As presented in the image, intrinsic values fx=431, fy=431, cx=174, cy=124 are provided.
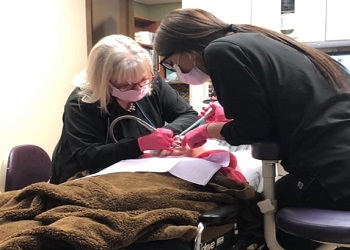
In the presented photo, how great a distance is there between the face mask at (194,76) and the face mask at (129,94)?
0.81 feet

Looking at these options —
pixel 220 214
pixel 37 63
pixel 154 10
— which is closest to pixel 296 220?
pixel 220 214

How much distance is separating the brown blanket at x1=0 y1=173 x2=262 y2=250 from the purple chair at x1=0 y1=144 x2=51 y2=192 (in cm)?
74

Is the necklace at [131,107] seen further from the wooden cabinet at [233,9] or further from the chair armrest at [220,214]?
the wooden cabinet at [233,9]

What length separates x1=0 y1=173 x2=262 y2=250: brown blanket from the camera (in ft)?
2.52

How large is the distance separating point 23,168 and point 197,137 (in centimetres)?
90

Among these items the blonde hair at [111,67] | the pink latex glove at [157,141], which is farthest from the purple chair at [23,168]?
the pink latex glove at [157,141]

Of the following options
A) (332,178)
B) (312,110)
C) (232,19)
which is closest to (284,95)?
(312,110)

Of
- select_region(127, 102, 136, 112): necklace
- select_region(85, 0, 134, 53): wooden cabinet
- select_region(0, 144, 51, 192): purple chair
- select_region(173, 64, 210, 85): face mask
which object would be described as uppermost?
select_region(85, 0, 134, 53): wooden cabinet

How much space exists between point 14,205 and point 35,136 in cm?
205

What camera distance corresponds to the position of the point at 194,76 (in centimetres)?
134

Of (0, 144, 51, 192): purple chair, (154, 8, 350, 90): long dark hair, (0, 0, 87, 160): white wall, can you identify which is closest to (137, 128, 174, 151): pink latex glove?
(154, 8, 350, 90): long dark hair

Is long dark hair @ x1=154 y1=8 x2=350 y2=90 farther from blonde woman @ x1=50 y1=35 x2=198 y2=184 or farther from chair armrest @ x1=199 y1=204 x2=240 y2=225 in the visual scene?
chair armrest @ x1=199 y1=204 x2=240 y2=225

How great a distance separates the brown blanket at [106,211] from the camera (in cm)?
77

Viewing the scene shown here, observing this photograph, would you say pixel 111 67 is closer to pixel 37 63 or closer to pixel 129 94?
pixel 129 94
